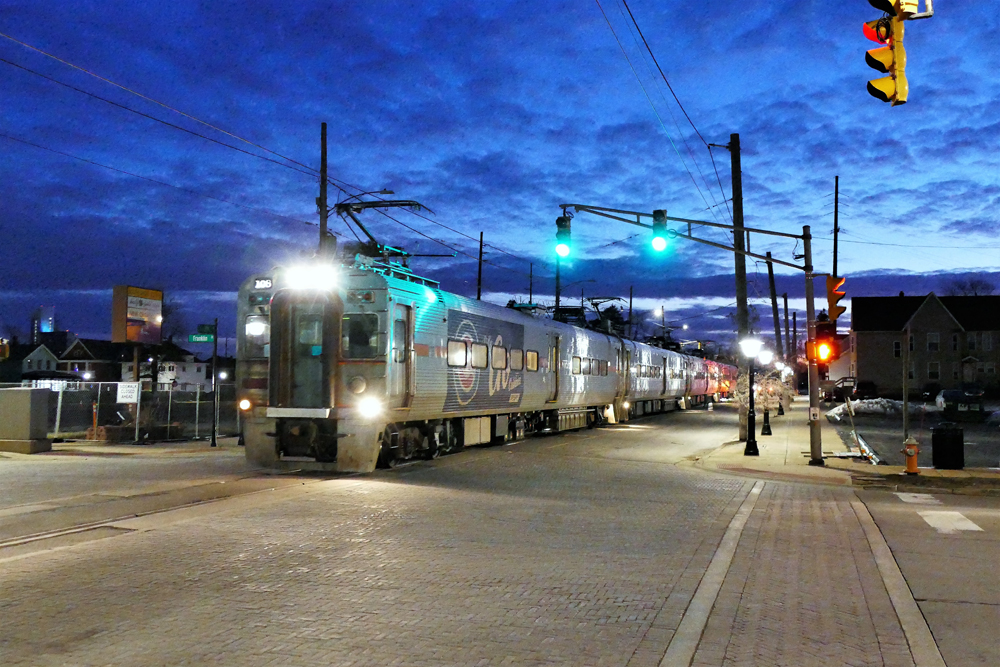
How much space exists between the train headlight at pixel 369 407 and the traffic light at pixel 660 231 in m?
7.45

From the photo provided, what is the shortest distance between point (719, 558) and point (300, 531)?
15.6 feet

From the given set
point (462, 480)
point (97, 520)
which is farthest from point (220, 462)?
point (97, 520)

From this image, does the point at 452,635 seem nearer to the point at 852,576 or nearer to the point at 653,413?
the point at 852,576

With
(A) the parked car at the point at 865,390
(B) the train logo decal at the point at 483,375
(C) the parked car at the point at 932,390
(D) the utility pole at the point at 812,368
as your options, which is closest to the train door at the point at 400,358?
(B) the train logo decal at the point at 483,375

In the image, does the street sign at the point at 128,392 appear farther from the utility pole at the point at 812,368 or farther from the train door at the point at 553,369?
the utility pole at the point at 812,368

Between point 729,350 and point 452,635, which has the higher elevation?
point 729,350

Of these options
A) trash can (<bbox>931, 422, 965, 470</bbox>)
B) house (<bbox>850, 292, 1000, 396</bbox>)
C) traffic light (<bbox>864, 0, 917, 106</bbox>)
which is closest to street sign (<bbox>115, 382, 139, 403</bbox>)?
trash can (<bbox>931, 422, 965, 470</bbox>)

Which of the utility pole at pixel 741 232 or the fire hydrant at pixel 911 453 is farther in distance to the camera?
the utility pole at pixel 741 232

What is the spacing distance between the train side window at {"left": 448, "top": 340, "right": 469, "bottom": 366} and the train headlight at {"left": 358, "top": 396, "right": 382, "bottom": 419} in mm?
3216

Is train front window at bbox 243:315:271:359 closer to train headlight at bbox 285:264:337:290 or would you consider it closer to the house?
train headlight at bbox 285:264:337:290

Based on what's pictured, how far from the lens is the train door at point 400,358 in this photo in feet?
52.0

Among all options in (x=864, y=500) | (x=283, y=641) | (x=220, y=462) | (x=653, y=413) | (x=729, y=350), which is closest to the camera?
(x=283, y=641)

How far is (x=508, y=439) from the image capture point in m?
25.2

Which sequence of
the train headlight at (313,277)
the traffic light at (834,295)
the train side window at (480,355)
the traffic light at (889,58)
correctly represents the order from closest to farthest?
the traffic light at (889,58)
the train headlight at (313,277)
the traffic light at (834,295)
the train side window at (480,355)
